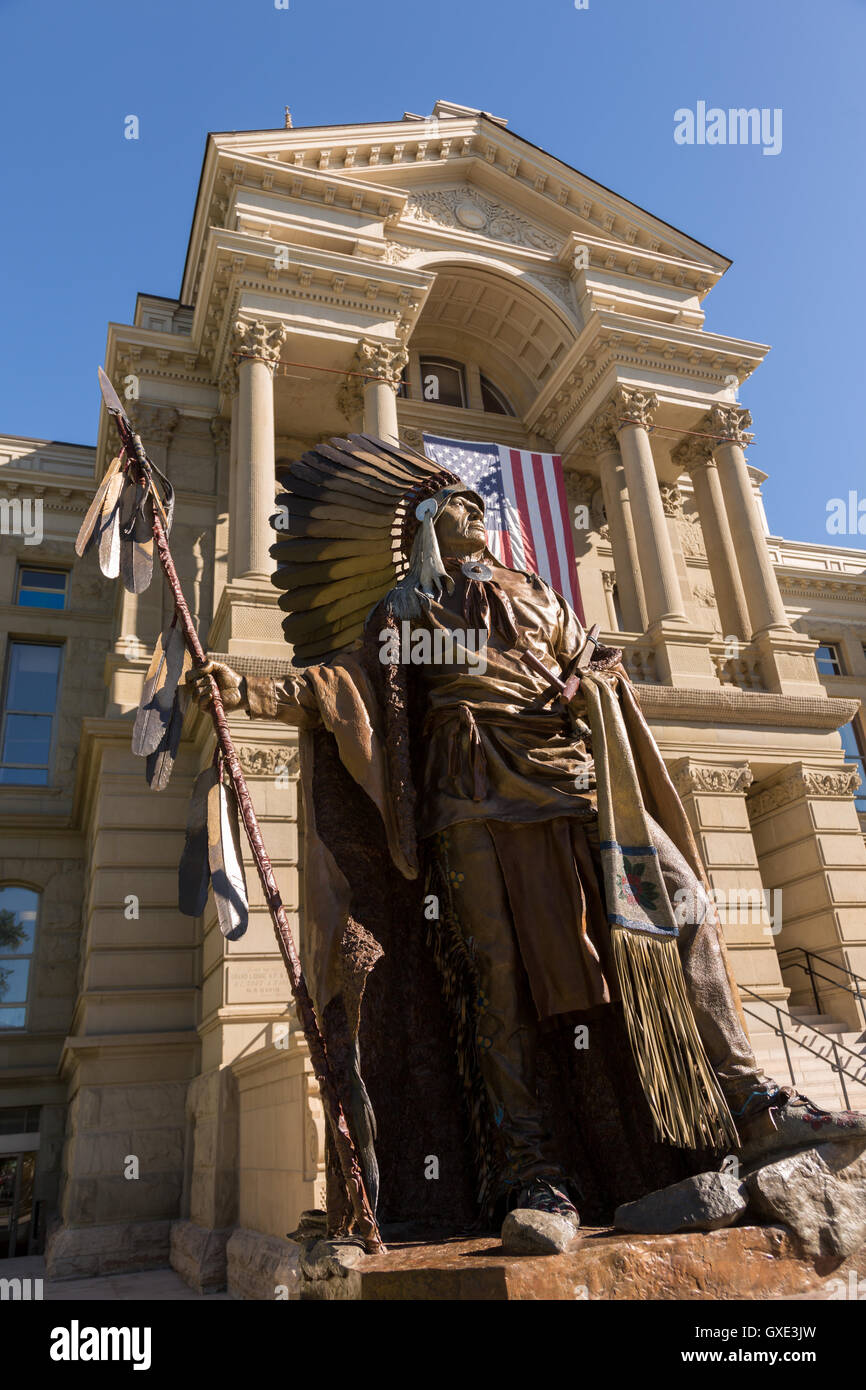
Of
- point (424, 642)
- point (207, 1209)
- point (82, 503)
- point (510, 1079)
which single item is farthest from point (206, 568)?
point (510, 1079)

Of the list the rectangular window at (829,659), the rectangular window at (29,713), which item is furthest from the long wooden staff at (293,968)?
the rectangular window at (829,659)

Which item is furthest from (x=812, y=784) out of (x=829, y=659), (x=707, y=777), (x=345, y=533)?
(x=345, y=533)

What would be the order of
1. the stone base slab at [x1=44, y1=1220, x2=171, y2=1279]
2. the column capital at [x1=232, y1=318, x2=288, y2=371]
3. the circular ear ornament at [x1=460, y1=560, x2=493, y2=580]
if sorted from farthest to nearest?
the column capital at [x1=232, y1=318, x2=288, y2=371], the stone base slab at [x1=44, y1=1220, x2=171, y2=1279], the circular ear ornament at [x1=460, y1=560, x2=493, y2=580]

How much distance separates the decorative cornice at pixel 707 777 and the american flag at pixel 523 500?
147 inches

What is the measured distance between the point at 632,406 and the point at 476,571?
648 inches

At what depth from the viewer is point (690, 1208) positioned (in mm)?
2908

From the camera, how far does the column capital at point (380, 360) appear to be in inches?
685

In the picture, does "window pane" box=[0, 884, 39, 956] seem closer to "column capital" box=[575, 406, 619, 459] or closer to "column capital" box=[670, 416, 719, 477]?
"column capital" box=[575, 406, 619, 459]

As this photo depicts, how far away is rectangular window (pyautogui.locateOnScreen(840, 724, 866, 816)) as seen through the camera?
24469 millimetres

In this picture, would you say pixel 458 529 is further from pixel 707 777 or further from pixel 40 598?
pixel 40 598

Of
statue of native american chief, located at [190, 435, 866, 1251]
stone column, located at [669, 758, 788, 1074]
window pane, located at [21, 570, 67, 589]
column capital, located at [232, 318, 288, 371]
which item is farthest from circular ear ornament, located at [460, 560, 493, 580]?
window pane, located at [21, 570, 67, 589]

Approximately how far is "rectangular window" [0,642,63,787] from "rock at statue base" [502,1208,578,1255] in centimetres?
1780

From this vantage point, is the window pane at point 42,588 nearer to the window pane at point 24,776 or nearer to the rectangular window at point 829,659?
the window pane at point 24,776

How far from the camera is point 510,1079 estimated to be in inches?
143
